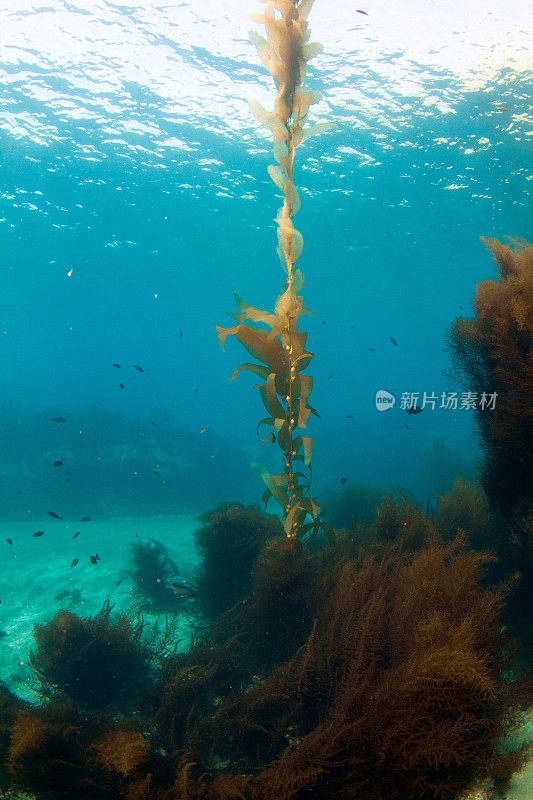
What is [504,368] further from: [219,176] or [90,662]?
[219,176]

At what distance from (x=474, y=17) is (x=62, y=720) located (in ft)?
58.0

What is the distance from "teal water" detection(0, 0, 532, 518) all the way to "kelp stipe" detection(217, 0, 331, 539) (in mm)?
711

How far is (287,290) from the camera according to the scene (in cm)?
329

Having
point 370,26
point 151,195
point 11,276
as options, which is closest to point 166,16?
point 370,26

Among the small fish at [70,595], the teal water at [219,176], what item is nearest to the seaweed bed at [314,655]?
the teal water at [219,176]

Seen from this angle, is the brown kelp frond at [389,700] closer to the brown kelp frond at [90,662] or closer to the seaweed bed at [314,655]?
the seaweed bed at [314,655]

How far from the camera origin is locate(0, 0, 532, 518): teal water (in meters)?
11.7

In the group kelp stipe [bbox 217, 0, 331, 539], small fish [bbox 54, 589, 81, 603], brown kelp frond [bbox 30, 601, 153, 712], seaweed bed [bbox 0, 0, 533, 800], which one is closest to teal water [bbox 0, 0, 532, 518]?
kelp stipe [bbox 217, 0, 331, 539]

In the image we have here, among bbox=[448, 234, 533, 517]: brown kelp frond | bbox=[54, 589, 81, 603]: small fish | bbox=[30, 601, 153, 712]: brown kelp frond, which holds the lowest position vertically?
bbox=[54, 589, 81, 603]: small fish

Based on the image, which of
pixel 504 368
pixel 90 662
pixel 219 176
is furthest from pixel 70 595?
pixel 219 176

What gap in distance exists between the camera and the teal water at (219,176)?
11727 millimetres

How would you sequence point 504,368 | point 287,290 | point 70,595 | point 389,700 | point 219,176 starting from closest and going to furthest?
1. point 389,700
2. point 287,290
3. point 504,368
4. point 70,595
5. point 219,176

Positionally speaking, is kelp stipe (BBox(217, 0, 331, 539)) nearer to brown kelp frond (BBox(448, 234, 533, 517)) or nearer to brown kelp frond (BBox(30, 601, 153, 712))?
brown kelp frond (BBox(448, 234, 533, 517))

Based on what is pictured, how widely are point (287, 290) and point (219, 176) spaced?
66.6 ft
